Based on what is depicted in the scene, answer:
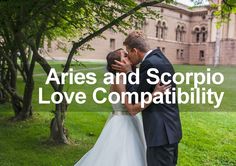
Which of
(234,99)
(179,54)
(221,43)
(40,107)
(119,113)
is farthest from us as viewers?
(179,54)

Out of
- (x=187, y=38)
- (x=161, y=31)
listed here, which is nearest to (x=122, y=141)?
(x=161, y=31)

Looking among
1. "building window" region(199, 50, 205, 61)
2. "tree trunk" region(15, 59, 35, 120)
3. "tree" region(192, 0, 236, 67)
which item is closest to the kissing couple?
"tree" region(192, 0, 236, 67)

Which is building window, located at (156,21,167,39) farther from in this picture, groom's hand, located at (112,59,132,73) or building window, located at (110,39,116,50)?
groom's hand, located at (112,59,132,73)

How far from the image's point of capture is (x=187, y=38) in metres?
76.8

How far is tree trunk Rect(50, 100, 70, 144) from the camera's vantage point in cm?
735

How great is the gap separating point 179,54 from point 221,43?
1134cm

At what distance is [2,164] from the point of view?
257 inches

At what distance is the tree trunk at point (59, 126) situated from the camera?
7.35 meters

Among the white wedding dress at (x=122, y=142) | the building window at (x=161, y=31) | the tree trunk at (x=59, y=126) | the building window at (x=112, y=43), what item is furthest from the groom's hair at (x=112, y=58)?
the building window at (x=161, y=31)

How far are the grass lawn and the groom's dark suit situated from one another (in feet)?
5.44

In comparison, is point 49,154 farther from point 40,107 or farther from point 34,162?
point 40,107

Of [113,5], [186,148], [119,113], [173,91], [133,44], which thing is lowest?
[186,148]

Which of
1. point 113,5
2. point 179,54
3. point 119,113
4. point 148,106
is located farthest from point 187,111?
point 179,54

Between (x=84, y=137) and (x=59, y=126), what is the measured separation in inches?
48.4
